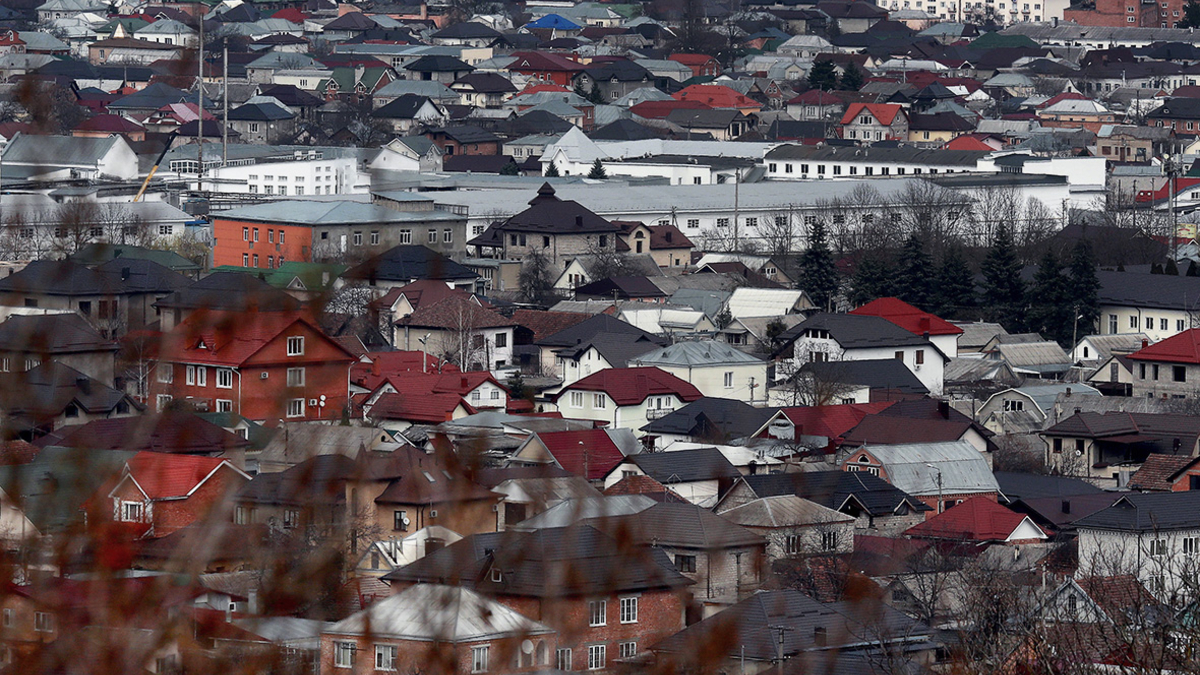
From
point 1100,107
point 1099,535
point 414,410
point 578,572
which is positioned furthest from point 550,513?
point 1100,107

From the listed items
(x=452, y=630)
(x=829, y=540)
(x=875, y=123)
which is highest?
(x=452, y=630)

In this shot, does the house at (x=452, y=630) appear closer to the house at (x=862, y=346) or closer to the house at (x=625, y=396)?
the house at (x=625, y=396)

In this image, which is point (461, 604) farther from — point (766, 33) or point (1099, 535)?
point (766, 33)

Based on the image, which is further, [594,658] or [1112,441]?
[1112,441]

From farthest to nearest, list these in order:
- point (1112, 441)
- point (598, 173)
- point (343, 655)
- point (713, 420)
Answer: point (598, 173) → point (1112, 441) → point (713, 420) → point (343, 655)

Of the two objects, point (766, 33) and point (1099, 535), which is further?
point (766, 33)

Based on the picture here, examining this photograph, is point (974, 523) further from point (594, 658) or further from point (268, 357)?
point (268, 357)

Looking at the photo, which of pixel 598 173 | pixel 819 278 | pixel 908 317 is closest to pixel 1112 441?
pixel 908 317
